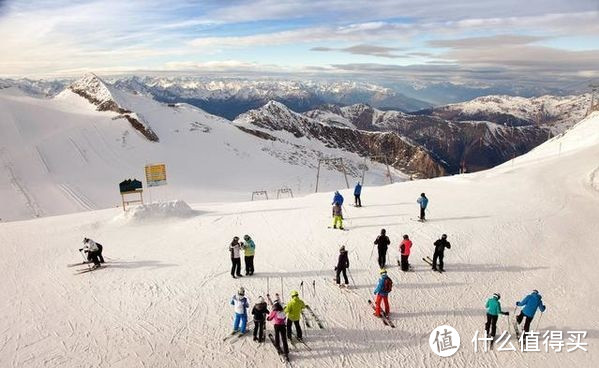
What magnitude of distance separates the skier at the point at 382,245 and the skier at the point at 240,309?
5.81 meters

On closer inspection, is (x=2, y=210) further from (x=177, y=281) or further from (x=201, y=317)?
(x=201, y=317)

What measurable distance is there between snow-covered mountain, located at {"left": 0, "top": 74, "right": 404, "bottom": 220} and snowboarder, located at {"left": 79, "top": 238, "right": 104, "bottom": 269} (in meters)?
25.9

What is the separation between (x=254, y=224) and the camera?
72.7 feet

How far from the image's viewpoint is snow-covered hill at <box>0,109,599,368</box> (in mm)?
11414

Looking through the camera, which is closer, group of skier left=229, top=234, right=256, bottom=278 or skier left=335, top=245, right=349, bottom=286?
skier left=335, top=245, right=349, bottom=286

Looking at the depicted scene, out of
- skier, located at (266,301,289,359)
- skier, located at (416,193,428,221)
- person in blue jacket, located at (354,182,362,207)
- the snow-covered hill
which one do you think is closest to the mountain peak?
the snow-covered hill

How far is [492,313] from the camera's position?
11664mm

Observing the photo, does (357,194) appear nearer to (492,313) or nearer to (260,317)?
(492,313)

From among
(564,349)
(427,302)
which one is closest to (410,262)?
(427,302)

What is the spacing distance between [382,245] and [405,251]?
0.85 m

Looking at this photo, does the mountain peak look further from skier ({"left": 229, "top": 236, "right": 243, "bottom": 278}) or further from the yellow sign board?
skier ({"left": 229, "top": 236, "right": 243, "bottom": 278})

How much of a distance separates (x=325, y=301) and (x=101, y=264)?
9.90 meters

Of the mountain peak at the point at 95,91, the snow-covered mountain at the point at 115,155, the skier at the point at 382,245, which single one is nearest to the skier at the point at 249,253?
the skier at the point at 382,245

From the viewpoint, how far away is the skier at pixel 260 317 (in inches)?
440
